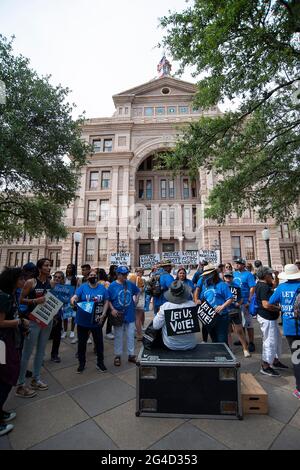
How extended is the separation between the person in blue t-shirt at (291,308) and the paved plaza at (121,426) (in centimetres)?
64

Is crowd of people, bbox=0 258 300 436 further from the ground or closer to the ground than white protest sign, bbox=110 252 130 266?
closer to the ground

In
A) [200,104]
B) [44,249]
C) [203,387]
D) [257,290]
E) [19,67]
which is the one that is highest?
[19,67]

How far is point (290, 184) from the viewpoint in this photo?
371 inches

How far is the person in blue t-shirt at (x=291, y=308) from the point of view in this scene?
3.26 metres

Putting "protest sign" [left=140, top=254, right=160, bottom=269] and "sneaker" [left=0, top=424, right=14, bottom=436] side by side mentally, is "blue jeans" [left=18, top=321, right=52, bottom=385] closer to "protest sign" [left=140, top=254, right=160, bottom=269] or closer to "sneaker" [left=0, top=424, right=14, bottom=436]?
"sneaker" [left=0, top=424, right=14, bottom=436]

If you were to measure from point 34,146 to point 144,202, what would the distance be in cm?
1967

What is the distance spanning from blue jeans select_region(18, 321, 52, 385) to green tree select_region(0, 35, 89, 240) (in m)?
8.30

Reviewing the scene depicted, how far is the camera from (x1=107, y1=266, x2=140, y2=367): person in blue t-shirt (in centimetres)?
461

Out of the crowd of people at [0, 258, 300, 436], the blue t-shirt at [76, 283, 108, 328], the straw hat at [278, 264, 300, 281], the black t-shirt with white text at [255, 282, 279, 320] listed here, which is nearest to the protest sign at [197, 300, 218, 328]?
the crowd of people at [0, 258, 300, 436]

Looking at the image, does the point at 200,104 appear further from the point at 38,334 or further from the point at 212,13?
the point at 38,334

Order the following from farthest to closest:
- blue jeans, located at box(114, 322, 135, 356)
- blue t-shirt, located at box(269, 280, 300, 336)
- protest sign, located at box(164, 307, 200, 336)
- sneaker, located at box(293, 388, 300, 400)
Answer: blue jeans, located at box(114, 322, 135, 356) < blue t-shirt, located at box(269, 280, 300, 336) < sneaker, located at box(293, 388, 300, 400) < protest sign, located at box(164, 307, 200, 336)

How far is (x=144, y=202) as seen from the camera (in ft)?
99.0

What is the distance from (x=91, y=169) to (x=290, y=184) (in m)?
25.0

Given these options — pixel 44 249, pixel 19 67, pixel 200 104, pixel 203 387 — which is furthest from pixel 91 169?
pixel 203 387
